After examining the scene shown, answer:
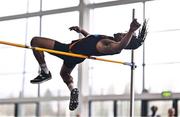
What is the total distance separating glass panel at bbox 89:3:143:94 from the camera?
10047 millimetres

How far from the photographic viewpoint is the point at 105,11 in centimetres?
1057

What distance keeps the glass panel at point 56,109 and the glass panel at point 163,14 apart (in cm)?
298

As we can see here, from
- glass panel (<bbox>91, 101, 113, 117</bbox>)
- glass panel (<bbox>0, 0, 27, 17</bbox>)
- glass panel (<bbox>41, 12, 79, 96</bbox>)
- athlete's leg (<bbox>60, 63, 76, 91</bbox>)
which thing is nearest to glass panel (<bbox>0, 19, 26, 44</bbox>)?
glass panel (<bbox>0, 0, 27, 17</bbox>)

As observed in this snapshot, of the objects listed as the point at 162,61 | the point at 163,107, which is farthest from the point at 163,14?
Answer: the point at 163,107

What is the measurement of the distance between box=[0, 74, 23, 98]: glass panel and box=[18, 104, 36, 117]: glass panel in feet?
1.24

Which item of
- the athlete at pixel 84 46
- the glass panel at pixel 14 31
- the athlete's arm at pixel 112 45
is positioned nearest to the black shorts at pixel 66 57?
the athlete at pixel 84 46

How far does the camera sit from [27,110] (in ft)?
38.7

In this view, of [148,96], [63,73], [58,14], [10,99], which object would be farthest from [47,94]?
[63,73]

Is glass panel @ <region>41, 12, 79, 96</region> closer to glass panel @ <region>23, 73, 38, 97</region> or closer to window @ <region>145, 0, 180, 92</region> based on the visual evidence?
glass panel @ <region>23, 73, 38, 97</region>

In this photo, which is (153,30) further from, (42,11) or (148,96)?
(42,11)

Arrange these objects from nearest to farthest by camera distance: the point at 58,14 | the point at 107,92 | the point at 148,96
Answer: the point at 148,96 < the point at 107,92 < the point at 58,14

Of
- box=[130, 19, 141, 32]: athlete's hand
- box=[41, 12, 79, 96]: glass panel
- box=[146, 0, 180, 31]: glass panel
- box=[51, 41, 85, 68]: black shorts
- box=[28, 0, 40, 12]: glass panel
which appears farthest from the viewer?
box=[28, 0, 40, 12]: glass panel

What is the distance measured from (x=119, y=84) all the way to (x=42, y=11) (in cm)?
298

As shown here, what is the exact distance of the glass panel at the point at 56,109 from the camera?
436 inches
